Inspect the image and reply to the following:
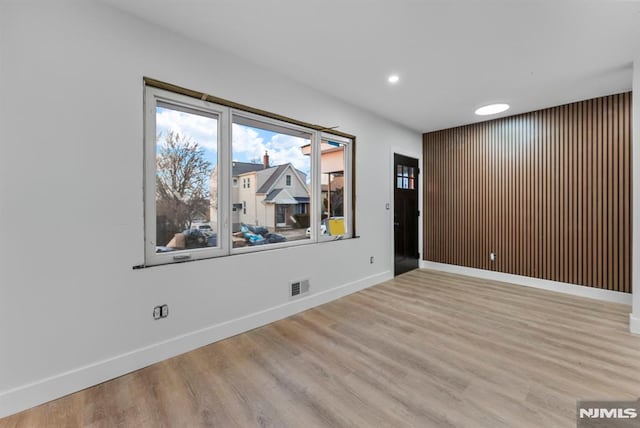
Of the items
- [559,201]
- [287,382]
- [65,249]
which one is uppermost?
[559,201]

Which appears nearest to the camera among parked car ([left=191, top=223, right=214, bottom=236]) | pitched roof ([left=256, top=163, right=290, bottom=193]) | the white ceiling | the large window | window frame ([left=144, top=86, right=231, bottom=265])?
the white ceiling

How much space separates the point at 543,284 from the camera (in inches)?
159

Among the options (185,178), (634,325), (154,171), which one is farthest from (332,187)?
(634,325)

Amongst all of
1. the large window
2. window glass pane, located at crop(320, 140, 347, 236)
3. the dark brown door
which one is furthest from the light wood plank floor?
the dark brown door

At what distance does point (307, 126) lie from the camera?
3.35m

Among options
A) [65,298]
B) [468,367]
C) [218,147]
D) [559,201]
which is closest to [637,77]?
[559,201]

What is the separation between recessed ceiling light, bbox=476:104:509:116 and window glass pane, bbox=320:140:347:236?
2.11 metres

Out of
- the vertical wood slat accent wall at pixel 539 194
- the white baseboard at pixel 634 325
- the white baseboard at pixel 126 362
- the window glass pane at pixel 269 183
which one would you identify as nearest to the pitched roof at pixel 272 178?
the window glass pane at pixel 269 183

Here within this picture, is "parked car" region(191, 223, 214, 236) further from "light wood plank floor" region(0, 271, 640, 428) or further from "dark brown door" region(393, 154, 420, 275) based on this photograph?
"dark brown door" region(393, 154, 420, 275)

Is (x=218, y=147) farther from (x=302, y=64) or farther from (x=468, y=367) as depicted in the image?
(x=468, y=367)

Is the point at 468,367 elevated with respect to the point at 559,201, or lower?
lower

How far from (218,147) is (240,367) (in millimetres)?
1927

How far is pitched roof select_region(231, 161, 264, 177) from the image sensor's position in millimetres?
2734

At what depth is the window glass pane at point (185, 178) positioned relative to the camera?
2.29 meters
